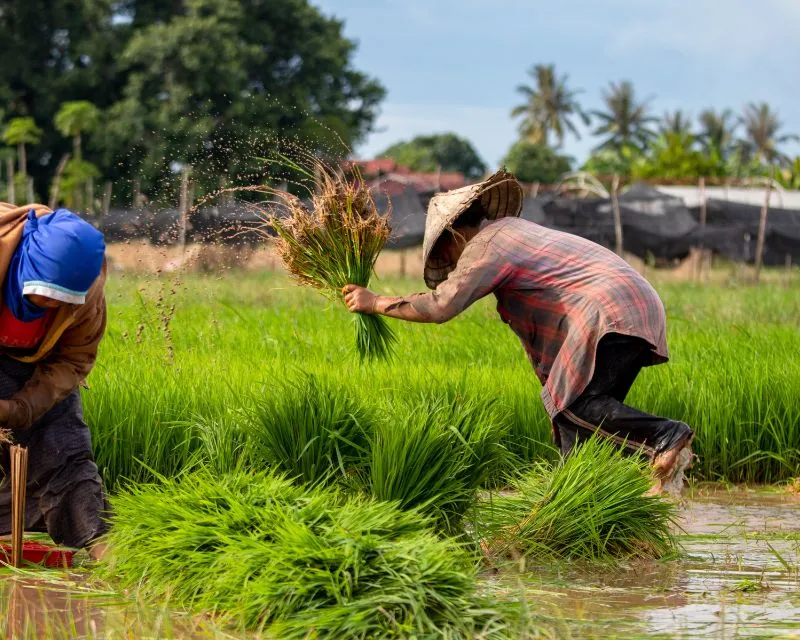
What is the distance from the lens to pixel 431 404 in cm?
504

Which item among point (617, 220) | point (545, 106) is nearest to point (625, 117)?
point (545, 106)

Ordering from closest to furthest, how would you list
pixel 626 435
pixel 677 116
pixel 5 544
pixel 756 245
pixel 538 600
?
pixel 538 600 < pixel 5 544 < pixel 626 435 < pixel 756 245 < pixel 677 116

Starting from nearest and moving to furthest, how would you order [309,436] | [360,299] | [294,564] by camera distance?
1. [294,564]
2. [309,436]
3. [360,299]

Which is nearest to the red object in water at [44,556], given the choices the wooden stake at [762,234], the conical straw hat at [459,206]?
the conical straw hat at [459,206]

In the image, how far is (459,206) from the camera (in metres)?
4.92

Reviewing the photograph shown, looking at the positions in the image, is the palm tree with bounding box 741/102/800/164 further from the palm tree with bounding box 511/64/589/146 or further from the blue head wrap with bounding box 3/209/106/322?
the blue head wrap with bounding box 3/209/106/322

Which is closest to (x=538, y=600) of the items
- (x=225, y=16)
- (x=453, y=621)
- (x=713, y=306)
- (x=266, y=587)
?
(x=453, y=621)

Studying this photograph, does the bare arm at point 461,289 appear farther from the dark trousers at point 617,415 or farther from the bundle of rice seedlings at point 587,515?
the bundle of rice seedlings at point 587,515

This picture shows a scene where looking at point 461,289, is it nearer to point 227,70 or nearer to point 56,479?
point 56,479

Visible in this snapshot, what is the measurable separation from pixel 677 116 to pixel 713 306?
60.8 meters

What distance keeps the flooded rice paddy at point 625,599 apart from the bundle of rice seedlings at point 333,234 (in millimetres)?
1508

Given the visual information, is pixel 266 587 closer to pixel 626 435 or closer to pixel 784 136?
pixel 626 435

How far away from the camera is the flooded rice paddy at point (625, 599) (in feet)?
11.4

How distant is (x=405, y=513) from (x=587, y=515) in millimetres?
907
